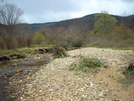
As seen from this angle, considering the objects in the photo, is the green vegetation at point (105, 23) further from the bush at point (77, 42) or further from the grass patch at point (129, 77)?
the grass patch at point (129, 77)

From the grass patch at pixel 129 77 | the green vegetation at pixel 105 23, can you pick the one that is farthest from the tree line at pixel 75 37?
the grass patch at pixel 129 77

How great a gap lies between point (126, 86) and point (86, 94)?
1706 mm

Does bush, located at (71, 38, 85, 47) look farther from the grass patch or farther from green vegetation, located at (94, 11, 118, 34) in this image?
the grass patch

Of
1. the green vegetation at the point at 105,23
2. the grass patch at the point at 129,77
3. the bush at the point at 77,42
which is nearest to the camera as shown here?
the grass patch at the point at 129,77

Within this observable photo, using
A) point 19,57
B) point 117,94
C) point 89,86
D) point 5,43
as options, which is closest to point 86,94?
point 89,86

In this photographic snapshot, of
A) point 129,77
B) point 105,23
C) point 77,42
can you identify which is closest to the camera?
point 129,77

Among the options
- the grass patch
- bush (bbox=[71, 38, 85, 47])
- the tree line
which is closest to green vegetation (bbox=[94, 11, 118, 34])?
the tree line

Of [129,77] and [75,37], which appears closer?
[129,77]

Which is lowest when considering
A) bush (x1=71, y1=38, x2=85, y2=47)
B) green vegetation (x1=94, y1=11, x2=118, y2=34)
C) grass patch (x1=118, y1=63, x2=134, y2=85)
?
grass patch (x1=118, y1=63, x2=134, y2=85)

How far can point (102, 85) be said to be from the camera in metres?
5.17

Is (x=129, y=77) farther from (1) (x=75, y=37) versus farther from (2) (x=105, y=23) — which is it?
(2) (x=105, y=23)

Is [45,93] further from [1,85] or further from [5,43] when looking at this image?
[5,43]

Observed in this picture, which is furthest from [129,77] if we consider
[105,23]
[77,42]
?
[105,23]

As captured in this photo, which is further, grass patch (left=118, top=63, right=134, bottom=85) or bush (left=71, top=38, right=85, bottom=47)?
bush (left=71, top=38, right=85, bottom=47)
